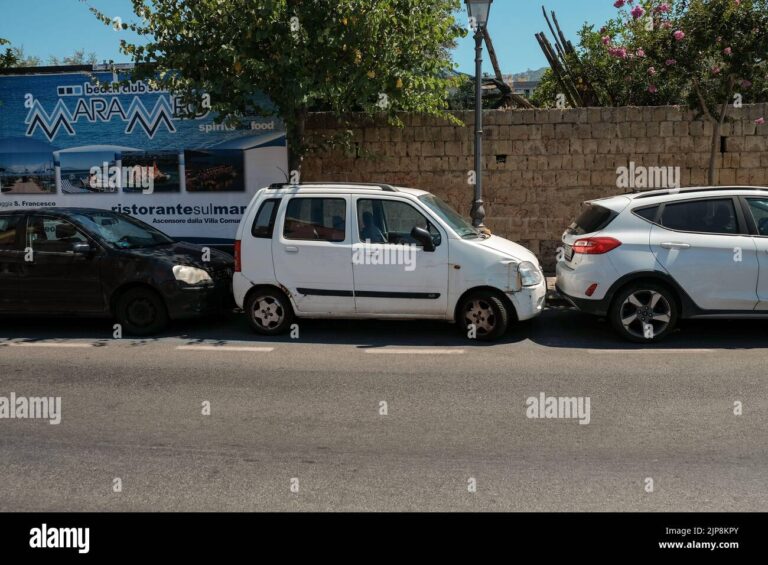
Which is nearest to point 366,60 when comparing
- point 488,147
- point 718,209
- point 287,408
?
point 488,147

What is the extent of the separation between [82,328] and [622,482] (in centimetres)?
751

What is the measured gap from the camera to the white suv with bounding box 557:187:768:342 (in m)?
8.11

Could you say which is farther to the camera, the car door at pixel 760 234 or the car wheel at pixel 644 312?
the car wheel at pixel 644 312

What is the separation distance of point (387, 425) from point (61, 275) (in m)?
5.41

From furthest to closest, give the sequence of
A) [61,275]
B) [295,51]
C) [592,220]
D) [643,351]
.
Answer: [295,51], [61,275], [592,220], [643,351]

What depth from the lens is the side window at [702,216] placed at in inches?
327

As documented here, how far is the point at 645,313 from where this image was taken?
829 centimetres

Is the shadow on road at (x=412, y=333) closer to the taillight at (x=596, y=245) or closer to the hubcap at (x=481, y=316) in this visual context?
the hubcap at (x=481, y=316)

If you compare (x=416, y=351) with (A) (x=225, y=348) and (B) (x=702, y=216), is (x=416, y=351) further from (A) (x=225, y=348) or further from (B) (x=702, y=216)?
(B) (x=702, y=216)

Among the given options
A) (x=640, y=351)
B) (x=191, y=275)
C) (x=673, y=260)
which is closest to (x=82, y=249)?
(x=191, y=275)

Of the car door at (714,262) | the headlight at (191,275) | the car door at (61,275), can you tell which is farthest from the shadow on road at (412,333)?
the headlight at (191,275)

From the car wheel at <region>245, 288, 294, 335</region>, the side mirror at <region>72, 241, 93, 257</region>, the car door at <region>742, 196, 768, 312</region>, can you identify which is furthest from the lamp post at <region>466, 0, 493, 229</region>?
the side mirror at <region>72, 241, 93, 257</region>

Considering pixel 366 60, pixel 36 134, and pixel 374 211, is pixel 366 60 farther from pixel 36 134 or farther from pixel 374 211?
pixel 36 134

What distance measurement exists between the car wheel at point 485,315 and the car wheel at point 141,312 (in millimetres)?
3701
